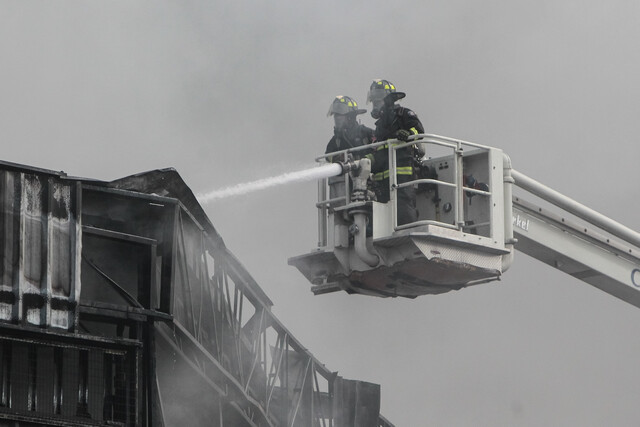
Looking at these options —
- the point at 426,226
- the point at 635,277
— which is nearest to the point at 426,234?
the point at 426,226

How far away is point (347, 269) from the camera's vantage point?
2100 centimetres

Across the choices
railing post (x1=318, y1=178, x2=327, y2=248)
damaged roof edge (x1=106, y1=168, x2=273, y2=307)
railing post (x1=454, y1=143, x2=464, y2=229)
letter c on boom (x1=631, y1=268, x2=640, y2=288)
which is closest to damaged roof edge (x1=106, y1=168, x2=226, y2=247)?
damaged roof edge (x1=106, y1=168, x2=273, y2=307)

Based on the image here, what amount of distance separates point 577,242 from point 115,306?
7.90 m

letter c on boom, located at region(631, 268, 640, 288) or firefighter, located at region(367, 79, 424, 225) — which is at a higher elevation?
firefighter, located at region(367, 79, 424, 225)

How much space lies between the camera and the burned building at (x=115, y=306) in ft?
59.1

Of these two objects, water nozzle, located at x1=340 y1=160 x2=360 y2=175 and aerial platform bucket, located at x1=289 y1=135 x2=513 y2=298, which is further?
water nozzle, located at x1=340 y1=160 x2=360 y2=175

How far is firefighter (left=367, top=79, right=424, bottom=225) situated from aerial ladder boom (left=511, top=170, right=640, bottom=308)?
177 centimetres

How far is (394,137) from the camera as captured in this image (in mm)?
21266

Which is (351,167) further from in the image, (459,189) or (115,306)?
(115,306)

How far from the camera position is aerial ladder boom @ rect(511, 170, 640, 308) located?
22516mm

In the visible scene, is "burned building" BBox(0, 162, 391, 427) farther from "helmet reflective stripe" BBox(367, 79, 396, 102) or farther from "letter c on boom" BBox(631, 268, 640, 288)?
"letter c on boom" BBox(631, 268, 640, 288)

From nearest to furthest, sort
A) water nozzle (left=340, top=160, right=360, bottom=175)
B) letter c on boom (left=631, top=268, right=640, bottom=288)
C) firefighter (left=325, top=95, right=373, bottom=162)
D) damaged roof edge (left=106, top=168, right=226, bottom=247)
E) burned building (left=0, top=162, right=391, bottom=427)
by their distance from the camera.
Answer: burned building (left=0, top=162, right=391, bottom=427)
damaged roof edge (left=106, top=168, right=226, bottom=247)
water nozzle (left=340, top=160, right=360, bottom=175)
firefighter (left=325, top=95, right=373, bottom=162)
letter c on boom (left=631, top=268, right=640, bottom=288)

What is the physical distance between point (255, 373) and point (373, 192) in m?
3.46

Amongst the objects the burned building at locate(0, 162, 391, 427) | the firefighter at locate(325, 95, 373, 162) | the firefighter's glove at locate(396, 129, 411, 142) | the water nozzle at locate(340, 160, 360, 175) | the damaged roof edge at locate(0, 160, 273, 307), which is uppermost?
the firefighter at locate(325, 95, 373, 162)
